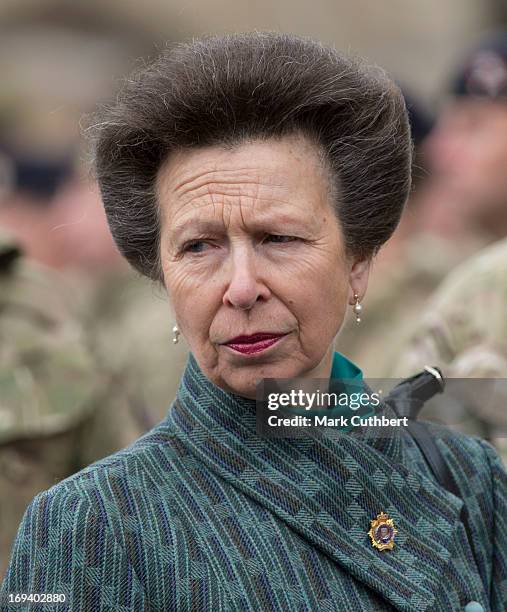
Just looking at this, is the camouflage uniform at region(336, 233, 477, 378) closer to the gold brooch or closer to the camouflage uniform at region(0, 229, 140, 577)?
the camouflage uniform at region(0, 229, 140, 577)

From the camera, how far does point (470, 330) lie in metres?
4.45

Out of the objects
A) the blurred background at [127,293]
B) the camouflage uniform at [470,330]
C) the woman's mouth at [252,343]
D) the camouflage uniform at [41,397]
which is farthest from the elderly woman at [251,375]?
the camouflage uniform at [41,397]

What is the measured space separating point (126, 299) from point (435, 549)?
4.71 meters

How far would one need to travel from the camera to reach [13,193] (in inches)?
298

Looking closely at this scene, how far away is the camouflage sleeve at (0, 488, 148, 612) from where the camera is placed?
7.66 feet

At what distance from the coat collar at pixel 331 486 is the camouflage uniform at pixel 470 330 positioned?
4.62 feet

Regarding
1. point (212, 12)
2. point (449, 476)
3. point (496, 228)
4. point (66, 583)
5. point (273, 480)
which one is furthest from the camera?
point (212, 12)

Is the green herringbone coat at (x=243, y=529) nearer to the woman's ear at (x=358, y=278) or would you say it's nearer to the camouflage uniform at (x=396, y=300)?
the woman's ear at (x=358, y=278)

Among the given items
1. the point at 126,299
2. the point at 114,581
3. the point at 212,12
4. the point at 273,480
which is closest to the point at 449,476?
the point at 273,480

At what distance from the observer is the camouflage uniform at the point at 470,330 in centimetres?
425

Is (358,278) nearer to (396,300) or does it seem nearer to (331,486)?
(331,486)

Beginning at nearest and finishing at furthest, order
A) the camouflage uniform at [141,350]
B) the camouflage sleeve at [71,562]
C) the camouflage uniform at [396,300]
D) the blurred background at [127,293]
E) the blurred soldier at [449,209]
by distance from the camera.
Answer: the camouflage sleeve at [71,562] → the blurred background at [127,293] → the camouflage uniform at [141,350] → the camouflage uniform at [396,300] → the blurred soldier at [449,209]

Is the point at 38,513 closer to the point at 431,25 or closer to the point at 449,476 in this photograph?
the point at 449,476

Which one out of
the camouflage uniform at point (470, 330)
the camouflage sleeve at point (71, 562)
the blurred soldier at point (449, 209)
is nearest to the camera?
the camouflage sleeve at point (71, 562)
